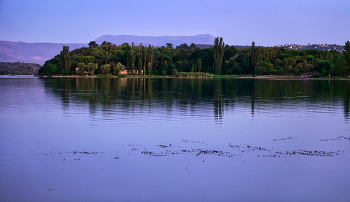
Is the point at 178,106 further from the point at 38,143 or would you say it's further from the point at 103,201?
the point at 103,201

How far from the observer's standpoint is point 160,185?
779 centimetres

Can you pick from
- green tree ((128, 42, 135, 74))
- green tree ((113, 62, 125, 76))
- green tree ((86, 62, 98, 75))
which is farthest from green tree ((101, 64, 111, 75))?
green tree ((128, 42, 135, 74))

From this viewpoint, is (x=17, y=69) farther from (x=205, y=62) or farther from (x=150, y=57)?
(x=205, y=62)

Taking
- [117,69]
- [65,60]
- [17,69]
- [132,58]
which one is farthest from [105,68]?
[17,69]

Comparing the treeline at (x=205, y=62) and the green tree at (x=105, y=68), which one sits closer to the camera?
the treeline at (x=205, y=62)

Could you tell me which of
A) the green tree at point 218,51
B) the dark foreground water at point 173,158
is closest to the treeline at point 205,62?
the green tree at point 218,51

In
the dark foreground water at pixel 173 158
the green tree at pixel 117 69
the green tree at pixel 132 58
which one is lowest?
the dark foreground water at pixel 173 158

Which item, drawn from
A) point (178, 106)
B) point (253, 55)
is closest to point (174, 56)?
point (253, 55)

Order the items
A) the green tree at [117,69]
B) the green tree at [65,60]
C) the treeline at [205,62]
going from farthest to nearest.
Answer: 1. the green tree at [65,60]
2. the green tree at [117,69]
3. the treeline at [205,62]

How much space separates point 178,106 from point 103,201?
16.2 metres

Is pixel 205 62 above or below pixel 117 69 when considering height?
above

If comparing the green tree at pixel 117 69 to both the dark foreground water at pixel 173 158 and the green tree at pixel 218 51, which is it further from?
the dark foreground water at pixel 173 158

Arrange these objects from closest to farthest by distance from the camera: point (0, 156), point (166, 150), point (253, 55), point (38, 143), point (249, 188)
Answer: point (249, 188)
point (0, 156)
point (166, 150)
point (38, 143)
point (253, 55)

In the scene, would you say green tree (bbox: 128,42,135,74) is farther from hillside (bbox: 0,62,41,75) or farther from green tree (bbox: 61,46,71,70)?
hillside (bbox: 0,62,41,75)
